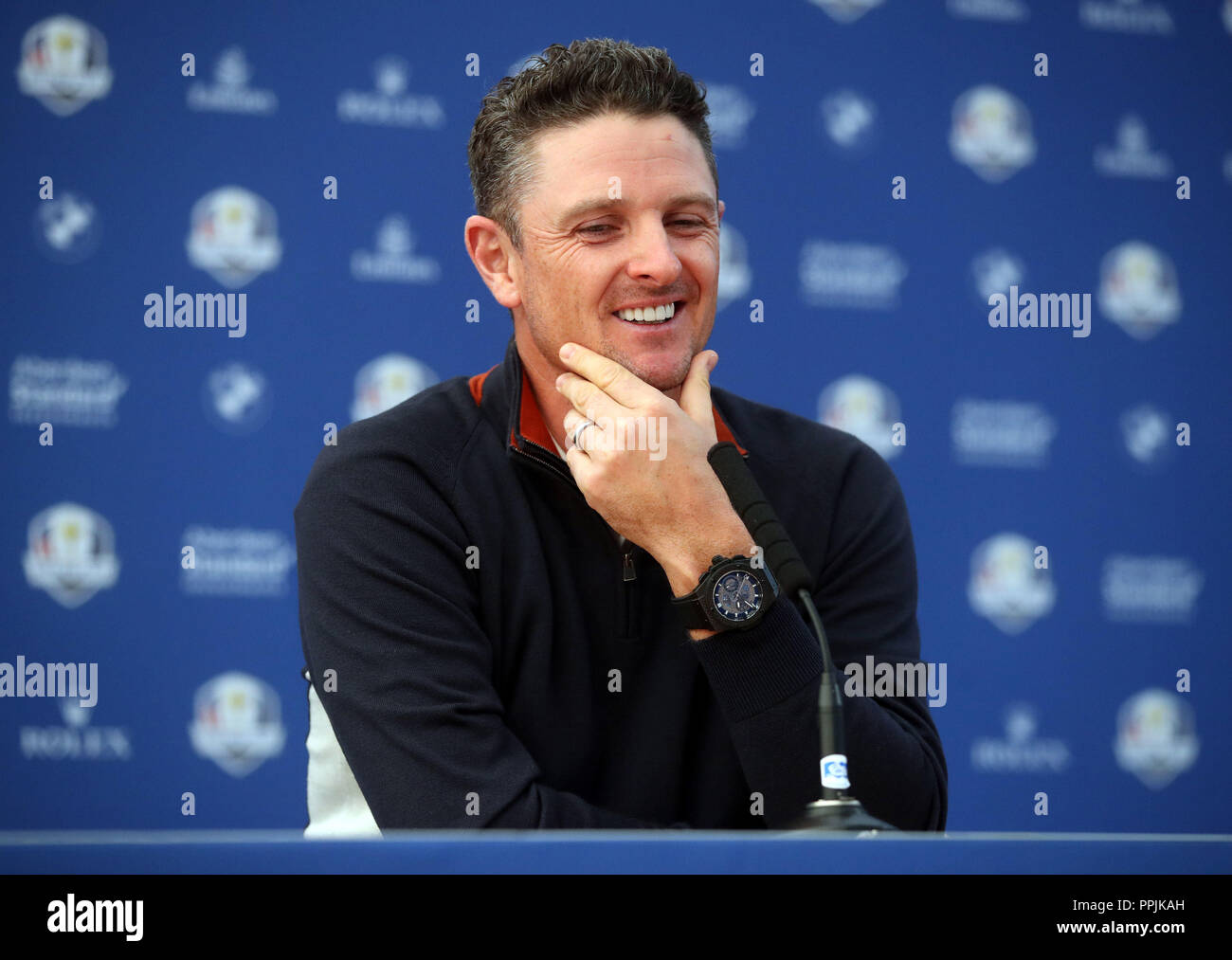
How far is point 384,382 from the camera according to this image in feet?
9.38

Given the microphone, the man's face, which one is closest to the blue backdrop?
the man's face

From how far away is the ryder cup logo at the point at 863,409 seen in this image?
312 cm

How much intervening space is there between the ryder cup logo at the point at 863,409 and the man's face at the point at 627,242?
1.44 m

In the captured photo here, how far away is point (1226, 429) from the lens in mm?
3393

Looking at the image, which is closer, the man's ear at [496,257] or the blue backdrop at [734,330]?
the man's ear at [496,257]

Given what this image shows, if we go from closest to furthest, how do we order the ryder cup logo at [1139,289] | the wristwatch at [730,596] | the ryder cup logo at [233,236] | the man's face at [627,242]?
the wristwatch at [730,596], the man's face at [627,242], the ryder cup logo at [233,236], the ryder cup logo at [1139,289]

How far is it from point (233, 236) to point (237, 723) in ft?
3.77

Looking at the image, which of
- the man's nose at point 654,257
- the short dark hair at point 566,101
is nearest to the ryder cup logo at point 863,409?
the short dark hair at point 566,101

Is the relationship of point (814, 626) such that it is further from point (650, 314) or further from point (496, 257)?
point (496, 257)

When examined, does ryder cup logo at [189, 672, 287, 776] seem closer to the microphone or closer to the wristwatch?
the wristwatch

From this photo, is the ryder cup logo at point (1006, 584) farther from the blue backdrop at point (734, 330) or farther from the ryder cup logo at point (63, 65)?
the ryder cup logo at point (63, 65)

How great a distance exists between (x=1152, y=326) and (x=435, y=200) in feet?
6.72

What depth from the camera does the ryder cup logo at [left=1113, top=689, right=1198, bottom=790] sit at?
3248 millimetres

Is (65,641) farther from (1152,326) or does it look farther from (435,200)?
(1152,326)
